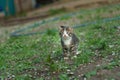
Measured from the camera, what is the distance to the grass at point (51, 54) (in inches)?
265

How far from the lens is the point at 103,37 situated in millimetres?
8781

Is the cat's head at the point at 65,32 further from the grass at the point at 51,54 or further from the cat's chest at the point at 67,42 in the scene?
the grass at the point at 51,54

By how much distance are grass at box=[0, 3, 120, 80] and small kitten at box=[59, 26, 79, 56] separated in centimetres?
14

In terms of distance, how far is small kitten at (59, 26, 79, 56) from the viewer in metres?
7.07

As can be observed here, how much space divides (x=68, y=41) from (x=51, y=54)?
2.79ft

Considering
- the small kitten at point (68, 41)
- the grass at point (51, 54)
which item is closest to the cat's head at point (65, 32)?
the small kitten at point (68, 41)

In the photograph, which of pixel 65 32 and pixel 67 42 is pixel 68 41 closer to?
pixel 67 42

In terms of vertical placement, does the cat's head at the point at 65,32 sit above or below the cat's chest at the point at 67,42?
above

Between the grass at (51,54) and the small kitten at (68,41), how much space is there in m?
0.14

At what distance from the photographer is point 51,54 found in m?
7.97

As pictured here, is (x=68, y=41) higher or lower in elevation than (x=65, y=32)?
lower

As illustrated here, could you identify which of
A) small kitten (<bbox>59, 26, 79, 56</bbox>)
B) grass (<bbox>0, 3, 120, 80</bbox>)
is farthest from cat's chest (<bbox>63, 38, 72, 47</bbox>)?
grass (<bbox>0, 3, 120, 80</bbox>)

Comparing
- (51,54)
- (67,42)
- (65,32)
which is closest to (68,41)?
(67,42)

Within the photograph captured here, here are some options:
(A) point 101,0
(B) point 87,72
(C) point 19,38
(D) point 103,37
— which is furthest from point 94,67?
(A) point 101,0
